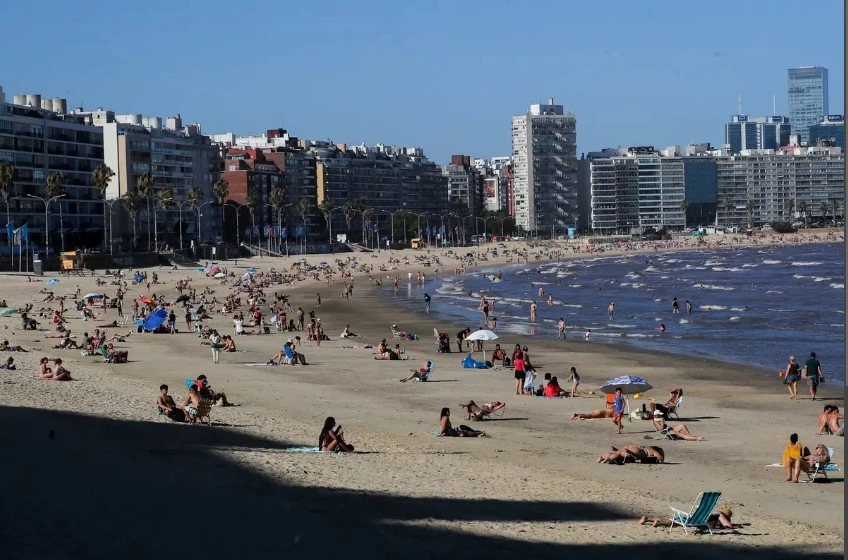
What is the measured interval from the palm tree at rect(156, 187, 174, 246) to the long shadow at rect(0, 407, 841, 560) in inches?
3859

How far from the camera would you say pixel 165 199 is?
11125cm

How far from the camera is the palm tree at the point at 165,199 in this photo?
113125 millimetres

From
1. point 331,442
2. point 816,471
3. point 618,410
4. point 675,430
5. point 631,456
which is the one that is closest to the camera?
point 816,471

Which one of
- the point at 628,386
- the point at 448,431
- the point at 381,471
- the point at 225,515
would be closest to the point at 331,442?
the point at 381,471

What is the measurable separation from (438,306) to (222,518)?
49.9 m

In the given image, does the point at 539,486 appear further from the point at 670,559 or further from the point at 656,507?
the point at 670,559

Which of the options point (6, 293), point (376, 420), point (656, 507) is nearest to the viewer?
point (656, 507)

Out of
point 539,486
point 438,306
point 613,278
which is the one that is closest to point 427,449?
point 539,486

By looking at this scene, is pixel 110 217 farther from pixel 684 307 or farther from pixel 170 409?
pixel 170 409

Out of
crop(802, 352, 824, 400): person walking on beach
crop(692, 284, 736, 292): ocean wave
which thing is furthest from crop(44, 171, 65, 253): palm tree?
crop(802, 352, 824, 400): person walking on beach

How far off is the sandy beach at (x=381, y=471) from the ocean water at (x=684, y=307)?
12.6ft

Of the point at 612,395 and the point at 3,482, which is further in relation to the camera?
the point at 612,395

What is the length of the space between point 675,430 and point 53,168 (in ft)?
291

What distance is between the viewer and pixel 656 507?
15055 mm
